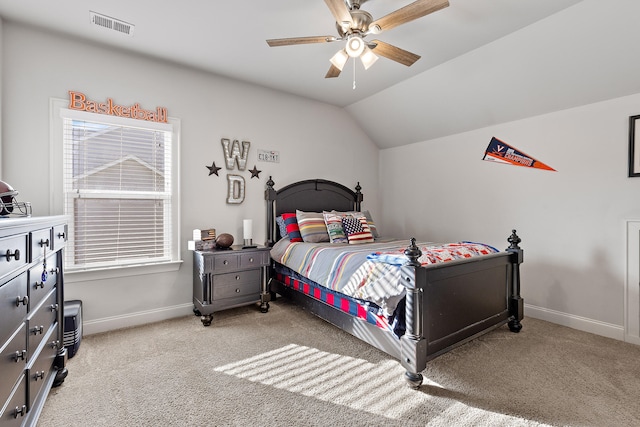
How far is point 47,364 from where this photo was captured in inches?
66.9

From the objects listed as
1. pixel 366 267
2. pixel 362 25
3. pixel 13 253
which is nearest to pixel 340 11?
pixel 362 25

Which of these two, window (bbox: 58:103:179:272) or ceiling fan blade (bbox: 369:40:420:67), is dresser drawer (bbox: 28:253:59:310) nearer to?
window (bbox: 58:103:179:272)

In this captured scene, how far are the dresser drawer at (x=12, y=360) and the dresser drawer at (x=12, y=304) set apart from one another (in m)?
0.04

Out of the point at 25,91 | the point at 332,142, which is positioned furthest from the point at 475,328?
the point at 25,91

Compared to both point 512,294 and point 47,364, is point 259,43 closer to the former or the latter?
point 47,364

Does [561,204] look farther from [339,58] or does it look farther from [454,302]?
[339,58]

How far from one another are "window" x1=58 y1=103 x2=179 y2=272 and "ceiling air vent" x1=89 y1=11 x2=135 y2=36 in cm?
74

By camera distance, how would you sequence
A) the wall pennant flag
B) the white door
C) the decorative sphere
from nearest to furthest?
the white door, the decorative sphere, the wall pennant flag

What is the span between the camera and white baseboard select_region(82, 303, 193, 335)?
2.76 m

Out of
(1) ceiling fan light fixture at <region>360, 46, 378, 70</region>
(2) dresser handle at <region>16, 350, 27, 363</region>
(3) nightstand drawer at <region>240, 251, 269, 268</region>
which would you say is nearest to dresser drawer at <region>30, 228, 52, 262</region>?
(2) dresser handle at <region>16, 350, 27, 363</region>

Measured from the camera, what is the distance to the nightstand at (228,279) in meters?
2.97

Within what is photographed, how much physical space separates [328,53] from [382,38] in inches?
20.8

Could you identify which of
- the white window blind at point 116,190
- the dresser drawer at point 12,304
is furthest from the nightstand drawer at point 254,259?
the dresser drawer at point 12,304

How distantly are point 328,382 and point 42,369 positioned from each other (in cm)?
157
